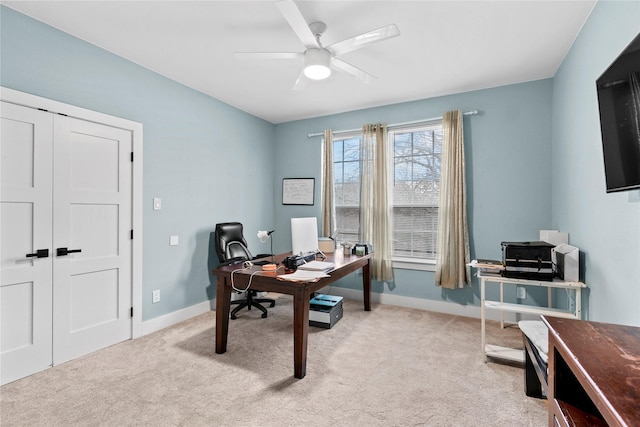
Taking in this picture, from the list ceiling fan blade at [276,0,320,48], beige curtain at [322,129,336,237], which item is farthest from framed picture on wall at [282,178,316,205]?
ceiling fan blade at [276,0,320,48]

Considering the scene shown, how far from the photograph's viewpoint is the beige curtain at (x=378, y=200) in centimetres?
390

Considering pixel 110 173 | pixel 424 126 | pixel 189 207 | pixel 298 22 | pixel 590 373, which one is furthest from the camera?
pixel 424 126

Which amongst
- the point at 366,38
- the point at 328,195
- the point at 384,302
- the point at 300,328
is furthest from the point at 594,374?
the point at 328,195

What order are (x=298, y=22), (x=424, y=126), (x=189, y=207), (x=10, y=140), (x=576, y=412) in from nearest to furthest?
(x=576, y=412) → (x=298, y=22) → (x=10, y=140) → (x=189, y=207) → (x=424, y=126)

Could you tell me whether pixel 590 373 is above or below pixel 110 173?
below

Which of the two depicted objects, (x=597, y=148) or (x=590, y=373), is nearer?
(x=590, y=373)

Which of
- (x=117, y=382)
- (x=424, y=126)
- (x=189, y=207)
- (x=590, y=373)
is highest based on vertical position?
(x=424, y=126)

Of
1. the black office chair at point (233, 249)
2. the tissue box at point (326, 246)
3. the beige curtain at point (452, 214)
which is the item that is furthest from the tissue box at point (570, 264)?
the black office chair at point (233, 249)

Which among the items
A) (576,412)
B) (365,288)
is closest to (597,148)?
(576,412)

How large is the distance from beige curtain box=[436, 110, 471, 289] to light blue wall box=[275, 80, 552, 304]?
0.49ft

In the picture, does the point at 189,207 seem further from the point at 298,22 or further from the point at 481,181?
the point at 481,181

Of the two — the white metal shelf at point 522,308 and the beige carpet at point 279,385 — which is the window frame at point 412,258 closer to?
the beige carpet at point 279,385

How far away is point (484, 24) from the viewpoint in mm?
2256

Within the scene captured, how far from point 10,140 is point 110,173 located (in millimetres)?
679
